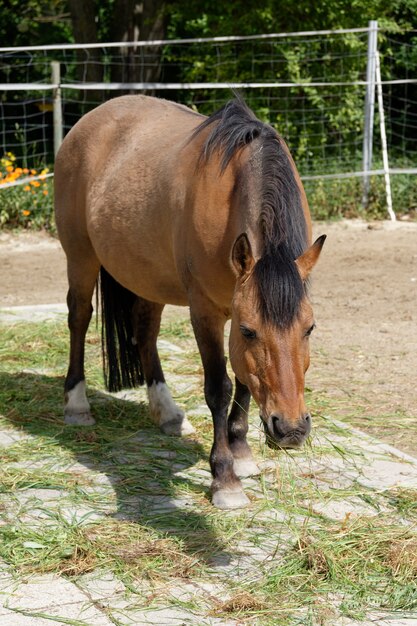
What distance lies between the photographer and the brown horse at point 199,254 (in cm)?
323

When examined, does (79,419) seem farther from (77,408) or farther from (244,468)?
(244,468)

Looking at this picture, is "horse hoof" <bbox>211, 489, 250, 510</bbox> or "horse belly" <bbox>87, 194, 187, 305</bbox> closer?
"horse hoof" <bbox>211, 489, 250, 510</bbox>

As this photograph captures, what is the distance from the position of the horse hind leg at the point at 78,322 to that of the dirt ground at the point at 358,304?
54.7 inches

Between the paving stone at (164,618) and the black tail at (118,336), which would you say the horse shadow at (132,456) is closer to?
the black tail at (118,336)

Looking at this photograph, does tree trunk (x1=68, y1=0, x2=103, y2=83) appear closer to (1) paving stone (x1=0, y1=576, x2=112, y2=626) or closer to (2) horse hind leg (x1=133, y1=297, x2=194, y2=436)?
(2) horse hind leg (x1=133, y1=297, x2=194, y2=436)

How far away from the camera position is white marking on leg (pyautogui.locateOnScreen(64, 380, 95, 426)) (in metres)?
5.04

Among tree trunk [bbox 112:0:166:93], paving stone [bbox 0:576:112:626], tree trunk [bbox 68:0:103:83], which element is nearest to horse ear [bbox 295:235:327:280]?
paving stone [bbox 0:576:112:626]

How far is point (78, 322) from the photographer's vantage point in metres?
5.30

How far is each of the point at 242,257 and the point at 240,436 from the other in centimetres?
119

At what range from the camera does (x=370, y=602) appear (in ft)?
10.0

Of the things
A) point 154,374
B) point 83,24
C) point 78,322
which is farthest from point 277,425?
point 83,24

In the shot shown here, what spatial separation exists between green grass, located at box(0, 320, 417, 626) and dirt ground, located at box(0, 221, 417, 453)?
1.01ft

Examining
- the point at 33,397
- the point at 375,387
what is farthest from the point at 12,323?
the point at 375,387

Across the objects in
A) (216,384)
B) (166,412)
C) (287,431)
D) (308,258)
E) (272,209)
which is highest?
(272,209)
